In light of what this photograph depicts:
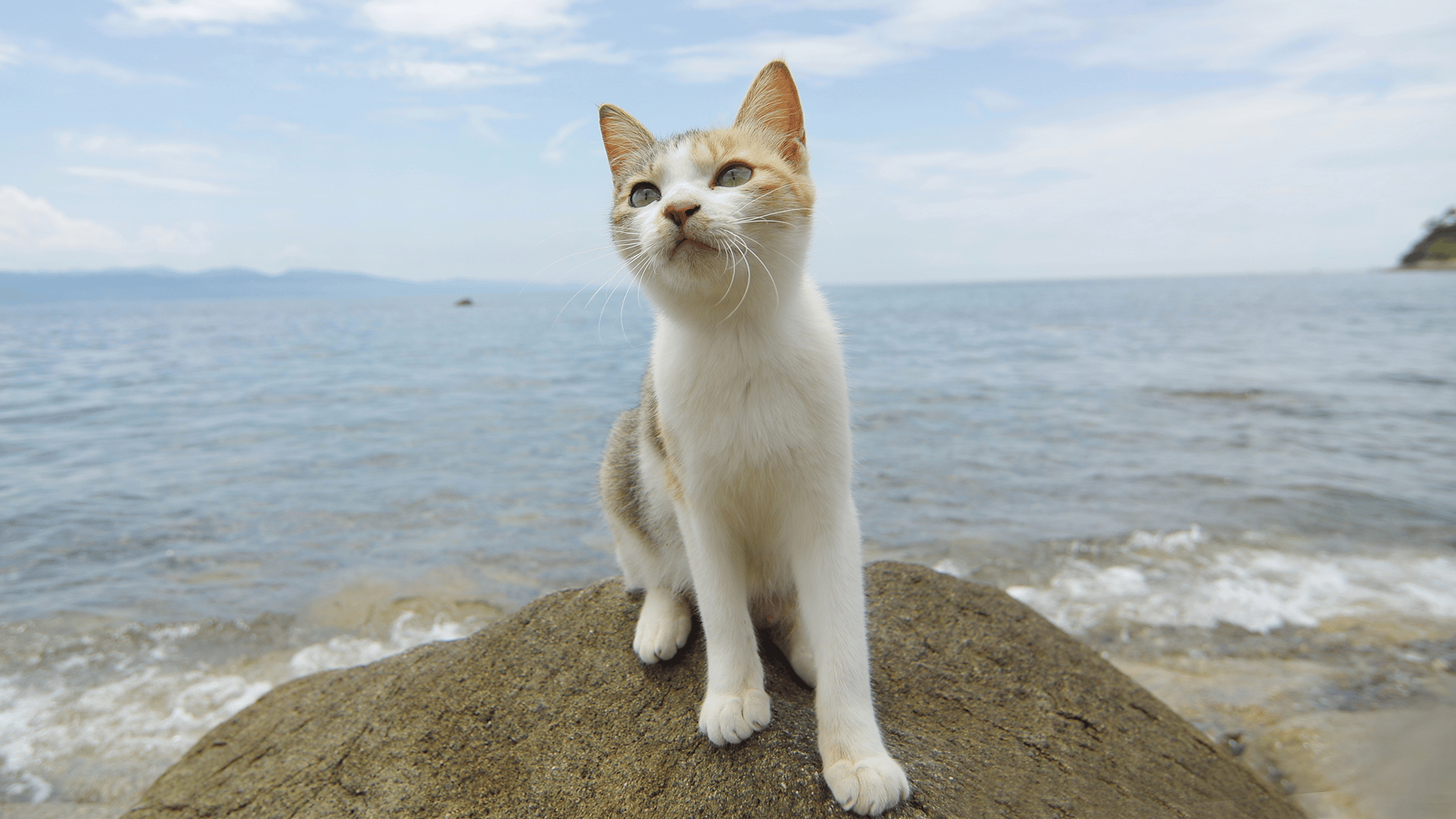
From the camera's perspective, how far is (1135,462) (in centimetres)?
1086

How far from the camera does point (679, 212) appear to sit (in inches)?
87.5

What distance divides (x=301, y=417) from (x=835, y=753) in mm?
15050

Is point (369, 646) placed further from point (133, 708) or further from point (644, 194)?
point (644, 194)

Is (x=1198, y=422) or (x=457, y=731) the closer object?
(x=457, y=731)

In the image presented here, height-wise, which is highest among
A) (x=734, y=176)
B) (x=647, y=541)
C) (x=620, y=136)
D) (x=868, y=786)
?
(x=620, y=136)

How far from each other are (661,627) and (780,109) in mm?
2004

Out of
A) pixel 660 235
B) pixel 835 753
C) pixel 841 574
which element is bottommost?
pixel 835 753

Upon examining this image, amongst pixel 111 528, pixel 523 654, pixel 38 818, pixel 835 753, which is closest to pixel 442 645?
pixel 523 654

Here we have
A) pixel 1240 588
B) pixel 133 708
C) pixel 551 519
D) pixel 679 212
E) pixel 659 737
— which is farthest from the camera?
pixel 551 519

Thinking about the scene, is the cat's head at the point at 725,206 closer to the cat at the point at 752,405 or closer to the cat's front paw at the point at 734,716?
the cat at the point at 752,405

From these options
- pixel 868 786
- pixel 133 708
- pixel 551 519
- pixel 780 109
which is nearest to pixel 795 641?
pixel 868 786

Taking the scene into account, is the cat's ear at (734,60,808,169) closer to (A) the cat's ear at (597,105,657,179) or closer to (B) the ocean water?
(A) the cat's ear at (597,105,657,179)

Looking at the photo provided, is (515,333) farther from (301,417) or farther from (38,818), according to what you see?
(38,818)

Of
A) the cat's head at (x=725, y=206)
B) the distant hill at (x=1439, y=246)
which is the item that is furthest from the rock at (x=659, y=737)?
the distant hill at (x=1439, y=246)
